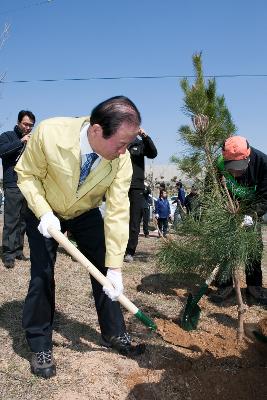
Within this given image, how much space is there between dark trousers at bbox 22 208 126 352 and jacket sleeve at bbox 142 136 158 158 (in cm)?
250

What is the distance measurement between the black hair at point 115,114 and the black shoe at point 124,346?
4.52 ft

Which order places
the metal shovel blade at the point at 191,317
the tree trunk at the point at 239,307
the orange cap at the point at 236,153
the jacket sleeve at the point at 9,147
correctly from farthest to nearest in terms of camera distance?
1. the jacket sleeve at the point at 9,147
2. the metal shovel blade at the point at 191,317
3. the tree trunk at the point at 239,307
4. the orange cap at the point at 236,153

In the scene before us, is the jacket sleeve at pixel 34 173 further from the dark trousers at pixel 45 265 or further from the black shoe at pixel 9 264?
the black shoe at pixel 9 264

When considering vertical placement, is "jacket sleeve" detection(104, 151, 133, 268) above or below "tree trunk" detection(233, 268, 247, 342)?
above

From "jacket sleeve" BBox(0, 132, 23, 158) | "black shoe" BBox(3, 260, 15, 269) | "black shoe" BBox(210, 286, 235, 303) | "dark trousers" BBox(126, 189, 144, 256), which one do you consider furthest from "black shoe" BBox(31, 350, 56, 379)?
"dark trousers" BBox(126, 189, 144, 256)

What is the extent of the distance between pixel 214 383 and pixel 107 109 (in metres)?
1.72

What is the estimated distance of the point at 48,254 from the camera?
2.54 m

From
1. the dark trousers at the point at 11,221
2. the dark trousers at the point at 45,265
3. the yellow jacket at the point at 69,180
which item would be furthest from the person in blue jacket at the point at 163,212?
the yellow jacket at the point at 69,180

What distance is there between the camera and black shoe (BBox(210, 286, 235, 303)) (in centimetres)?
397

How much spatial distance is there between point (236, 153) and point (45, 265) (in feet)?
4.77

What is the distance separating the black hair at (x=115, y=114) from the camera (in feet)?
6.93

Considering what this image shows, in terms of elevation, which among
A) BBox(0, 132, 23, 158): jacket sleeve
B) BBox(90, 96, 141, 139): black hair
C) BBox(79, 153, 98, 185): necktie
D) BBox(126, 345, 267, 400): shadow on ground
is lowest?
BBox(126, 345, 267, 400): shadow on ground

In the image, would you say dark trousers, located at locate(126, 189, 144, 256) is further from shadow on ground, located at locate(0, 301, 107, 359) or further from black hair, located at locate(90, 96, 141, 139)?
black hair, located at locate(90, 96, 141, 139)

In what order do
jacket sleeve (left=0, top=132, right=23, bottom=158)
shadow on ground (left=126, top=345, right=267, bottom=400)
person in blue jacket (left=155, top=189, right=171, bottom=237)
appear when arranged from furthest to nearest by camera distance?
person in blue jacket (left=155, top=189, right=171, bottom=237), jacket sleeve (left=0, top=132, right=23, bottom=158), shadow on ground (left=126, top=345, right=267, bottom=400)
